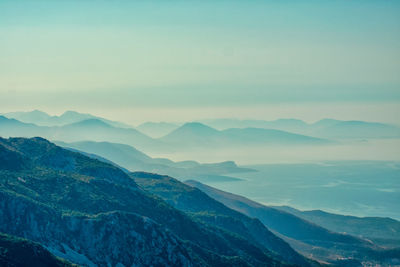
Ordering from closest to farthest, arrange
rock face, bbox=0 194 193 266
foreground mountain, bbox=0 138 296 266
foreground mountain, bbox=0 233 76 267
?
1. foreground mountain, bbox=0 233 76 267
2. rock face, bbox=0 194 193 266
3. foreground mountain, bbox=0 138 296 266

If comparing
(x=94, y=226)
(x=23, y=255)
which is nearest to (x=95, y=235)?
(x=94, y=226)

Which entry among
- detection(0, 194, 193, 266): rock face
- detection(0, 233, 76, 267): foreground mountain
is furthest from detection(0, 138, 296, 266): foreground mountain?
detection(0, 233, 76, 267): foreground mountain

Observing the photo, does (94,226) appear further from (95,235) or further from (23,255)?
(23,255)

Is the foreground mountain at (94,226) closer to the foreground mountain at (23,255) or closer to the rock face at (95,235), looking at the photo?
the rock face at (95,235)

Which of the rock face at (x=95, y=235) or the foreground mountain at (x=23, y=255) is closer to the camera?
the foreground mountain at (x=23, y=255)

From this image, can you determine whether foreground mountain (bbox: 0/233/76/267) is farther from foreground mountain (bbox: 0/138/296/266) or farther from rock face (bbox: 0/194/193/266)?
rock face (bbox: 0/194/193/266)

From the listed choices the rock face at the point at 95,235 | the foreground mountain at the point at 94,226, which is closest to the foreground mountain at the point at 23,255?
the foreground mountain at the point at 94,226
